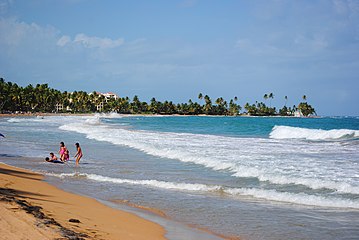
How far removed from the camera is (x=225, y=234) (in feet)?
25.4

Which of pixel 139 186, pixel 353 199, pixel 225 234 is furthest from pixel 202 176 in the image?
pixel 225 234

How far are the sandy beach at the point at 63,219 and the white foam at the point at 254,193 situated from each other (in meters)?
3.10

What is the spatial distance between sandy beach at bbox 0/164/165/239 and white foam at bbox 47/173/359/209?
3.10 metres

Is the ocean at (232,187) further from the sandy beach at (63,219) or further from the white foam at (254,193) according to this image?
the sandy beach at (63,219)

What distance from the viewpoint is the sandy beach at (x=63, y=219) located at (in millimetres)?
6082

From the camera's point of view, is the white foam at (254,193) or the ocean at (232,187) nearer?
the ocean at (232,187)

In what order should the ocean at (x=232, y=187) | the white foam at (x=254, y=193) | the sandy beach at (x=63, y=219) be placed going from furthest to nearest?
the white foam at (x=254, y=193) → the ocean at (x=232, y=187) → the sandy beach at (x=63, y=219)

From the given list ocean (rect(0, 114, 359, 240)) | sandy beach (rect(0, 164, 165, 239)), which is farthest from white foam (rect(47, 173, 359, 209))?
sandy beach (rect(0, 164, 165, 239))

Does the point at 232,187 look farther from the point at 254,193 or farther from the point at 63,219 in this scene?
the point at 63,219

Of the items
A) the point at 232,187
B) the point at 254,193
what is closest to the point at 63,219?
the point at 254,193

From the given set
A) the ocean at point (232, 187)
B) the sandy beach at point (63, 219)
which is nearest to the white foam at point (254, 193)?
the ocean at point (232, 187)

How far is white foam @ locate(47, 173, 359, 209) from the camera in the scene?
414 inches

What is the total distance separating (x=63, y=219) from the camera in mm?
7516

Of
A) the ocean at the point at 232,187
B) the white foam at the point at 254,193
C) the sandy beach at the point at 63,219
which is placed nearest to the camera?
the sandy beach at the point at 63,219
